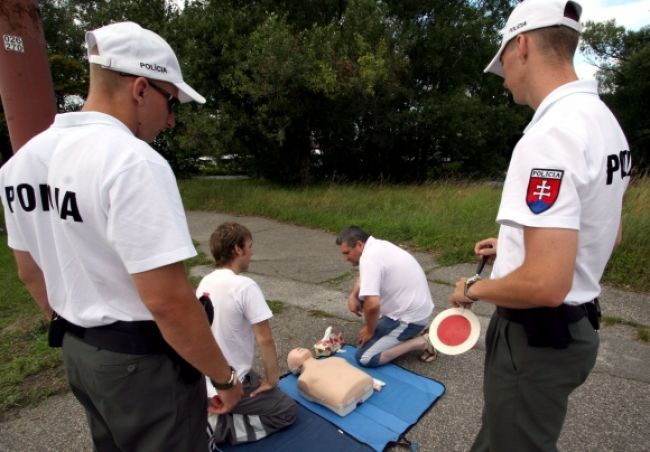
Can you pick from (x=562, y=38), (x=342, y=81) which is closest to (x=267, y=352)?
(x=562, y=38)

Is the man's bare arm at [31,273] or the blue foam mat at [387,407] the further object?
the blue foam mat at [387,407]

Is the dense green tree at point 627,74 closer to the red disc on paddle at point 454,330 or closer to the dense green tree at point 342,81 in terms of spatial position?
the dense green tree at point 342,81

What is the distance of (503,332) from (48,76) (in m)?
2.64

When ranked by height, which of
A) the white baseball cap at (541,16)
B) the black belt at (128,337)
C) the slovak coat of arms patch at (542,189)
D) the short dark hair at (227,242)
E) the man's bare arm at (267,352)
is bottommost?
the man's bare arm at (267,352)

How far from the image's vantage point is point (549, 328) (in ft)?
4.73

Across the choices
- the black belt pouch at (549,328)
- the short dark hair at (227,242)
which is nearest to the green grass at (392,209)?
the short dark hair at (227,242)

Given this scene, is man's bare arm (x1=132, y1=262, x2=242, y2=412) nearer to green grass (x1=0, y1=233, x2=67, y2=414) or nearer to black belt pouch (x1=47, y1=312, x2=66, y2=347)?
black belt pouch (x1=47, y1=312, x2=66, y2=347)

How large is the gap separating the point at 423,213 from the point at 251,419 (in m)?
6.32


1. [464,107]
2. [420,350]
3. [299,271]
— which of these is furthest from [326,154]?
[420,350]

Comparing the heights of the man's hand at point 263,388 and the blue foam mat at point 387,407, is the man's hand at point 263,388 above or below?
above

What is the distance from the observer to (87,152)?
1.29 m

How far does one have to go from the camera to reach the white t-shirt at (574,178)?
1.24 metres

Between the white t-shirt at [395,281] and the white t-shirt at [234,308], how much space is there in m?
1.20

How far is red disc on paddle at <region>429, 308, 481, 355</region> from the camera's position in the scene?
194 cm
